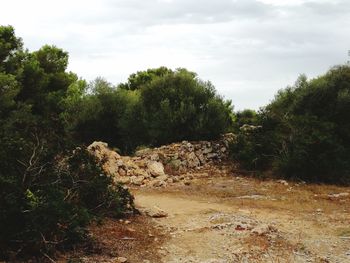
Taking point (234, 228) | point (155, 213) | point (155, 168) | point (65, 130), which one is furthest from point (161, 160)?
point (234, 228)

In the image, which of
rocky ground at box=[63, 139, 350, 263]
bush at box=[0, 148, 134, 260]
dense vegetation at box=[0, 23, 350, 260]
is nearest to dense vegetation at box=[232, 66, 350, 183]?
dense vegetation at box=[0, 23, 350, 260]

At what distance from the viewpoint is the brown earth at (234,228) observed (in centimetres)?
853

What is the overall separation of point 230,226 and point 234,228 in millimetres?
191

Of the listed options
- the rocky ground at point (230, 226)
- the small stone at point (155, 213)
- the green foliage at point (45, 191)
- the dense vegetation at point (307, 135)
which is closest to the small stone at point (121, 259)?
the rocky ground at point (230, 226)

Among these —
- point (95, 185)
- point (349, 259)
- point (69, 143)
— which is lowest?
point (349, 259)

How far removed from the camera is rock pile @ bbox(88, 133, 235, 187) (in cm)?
1798

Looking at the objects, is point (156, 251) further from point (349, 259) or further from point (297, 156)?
point (297, 156)

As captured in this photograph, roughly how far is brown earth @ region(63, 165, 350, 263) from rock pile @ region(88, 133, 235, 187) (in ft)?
6.17

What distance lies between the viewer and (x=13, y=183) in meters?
8.34

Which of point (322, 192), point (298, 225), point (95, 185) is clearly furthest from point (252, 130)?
point (95, 185)

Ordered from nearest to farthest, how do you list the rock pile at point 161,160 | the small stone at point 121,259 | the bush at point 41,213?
the bush at point 41,213 < the small stone at point 121,259 < the rock pile at point 161,160

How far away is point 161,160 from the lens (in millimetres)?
20234

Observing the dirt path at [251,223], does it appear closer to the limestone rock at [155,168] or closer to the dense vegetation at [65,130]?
the dense vegetation at [65,130]

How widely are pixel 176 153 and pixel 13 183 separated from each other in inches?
497
